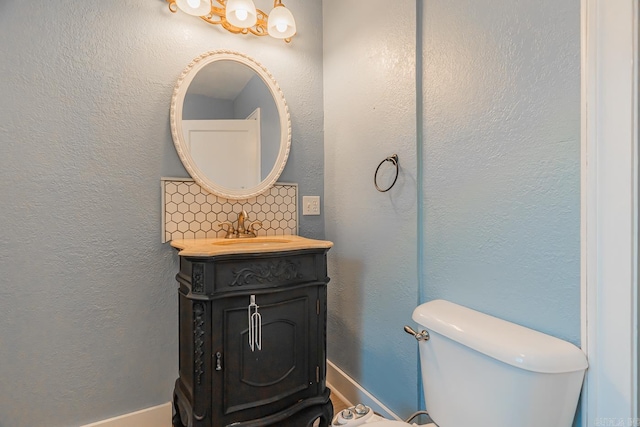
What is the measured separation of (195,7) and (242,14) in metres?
0.20

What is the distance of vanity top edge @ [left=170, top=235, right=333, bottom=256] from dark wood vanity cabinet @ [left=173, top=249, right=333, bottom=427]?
0.02m

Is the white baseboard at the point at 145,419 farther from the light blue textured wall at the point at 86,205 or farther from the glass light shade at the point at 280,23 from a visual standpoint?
the glass light shade at the point at 280,23

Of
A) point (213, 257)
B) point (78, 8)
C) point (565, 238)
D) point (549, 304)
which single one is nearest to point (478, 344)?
point (549, 304)

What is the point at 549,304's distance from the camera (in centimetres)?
86

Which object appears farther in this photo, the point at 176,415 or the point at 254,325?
the point at 176,415

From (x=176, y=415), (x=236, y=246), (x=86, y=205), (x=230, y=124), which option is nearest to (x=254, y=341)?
(x=236, y=246)

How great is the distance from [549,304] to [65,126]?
1829 mm

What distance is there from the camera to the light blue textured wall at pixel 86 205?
1.26 m

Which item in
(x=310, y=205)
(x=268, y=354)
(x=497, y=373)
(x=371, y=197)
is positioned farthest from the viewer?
(x=310, y=205)

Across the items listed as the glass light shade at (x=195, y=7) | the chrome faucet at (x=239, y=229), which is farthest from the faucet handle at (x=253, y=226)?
the glass light shade at (x=195, y=7)

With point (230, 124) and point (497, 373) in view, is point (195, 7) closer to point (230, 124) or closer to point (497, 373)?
point (230, 124)

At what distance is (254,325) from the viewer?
1249mm

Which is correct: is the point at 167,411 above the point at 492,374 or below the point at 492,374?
below

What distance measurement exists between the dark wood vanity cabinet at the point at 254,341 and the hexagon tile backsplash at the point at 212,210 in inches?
10.7
